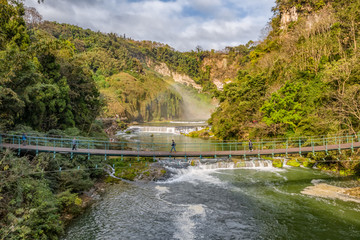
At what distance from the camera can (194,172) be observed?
20516 mm

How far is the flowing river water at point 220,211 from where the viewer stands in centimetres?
1088

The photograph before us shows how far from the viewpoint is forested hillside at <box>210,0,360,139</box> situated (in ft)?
64.6

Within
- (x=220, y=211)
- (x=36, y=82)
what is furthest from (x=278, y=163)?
(x=36, y=82)

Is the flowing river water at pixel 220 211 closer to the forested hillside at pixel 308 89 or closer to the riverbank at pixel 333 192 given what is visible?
the riverbank at pixel 333 192

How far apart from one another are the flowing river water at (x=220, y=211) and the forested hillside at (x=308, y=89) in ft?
19.8

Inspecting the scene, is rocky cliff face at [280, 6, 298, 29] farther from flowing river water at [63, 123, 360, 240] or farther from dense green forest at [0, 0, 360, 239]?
flowing river water at [63, 123, 360, 240]

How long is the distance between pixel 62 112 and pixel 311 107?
23546 millimetres

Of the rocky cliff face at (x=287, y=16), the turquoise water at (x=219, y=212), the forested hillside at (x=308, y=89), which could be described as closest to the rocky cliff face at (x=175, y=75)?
the rocky cliff face at (x=287, y=16)

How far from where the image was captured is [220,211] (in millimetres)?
13055

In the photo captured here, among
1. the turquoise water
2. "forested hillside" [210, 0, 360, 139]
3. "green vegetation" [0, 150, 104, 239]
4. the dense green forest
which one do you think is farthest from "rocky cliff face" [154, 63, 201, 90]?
"green vegetation" [0, 150, 104, 239]

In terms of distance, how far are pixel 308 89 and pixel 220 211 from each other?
58.7 ft

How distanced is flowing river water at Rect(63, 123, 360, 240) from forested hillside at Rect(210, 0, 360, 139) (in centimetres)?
603

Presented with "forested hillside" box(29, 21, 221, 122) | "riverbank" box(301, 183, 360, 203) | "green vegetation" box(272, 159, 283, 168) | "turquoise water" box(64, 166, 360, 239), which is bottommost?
"turquoise water" box(64, 166, 360, 239)

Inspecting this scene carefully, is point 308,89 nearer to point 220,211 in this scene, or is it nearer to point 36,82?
point 220,211
